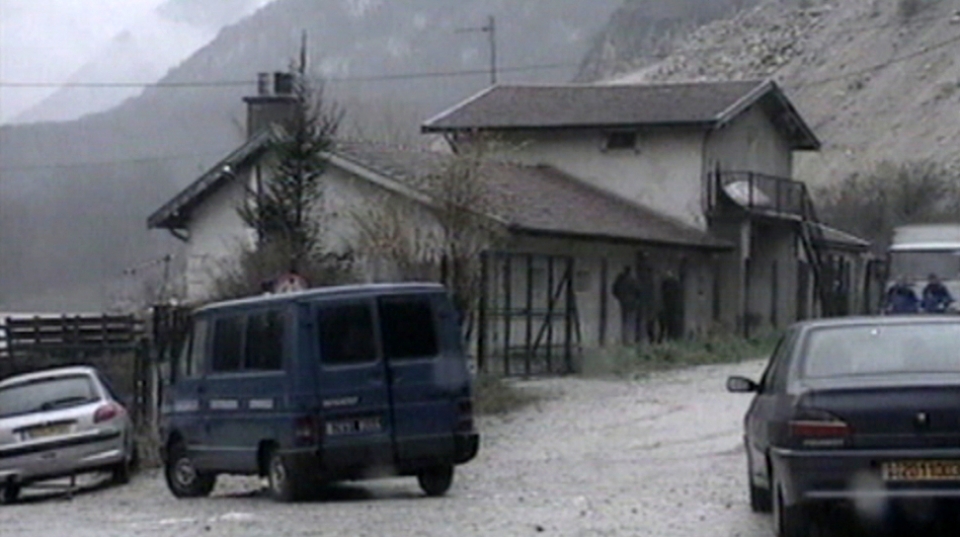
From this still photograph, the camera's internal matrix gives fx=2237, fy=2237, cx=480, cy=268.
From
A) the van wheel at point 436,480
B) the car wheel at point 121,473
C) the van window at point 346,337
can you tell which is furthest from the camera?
the car wheel at point 121,473

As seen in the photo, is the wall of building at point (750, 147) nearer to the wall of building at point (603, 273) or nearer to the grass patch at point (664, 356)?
the wall of building at point (603, 273)

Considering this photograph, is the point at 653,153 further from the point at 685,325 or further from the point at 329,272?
the point at 329,272

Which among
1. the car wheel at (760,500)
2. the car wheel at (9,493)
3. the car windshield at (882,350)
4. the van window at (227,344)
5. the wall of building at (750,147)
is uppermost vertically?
the wall of building at (750,147)

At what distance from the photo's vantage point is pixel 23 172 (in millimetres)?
75000

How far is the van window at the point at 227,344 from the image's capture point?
2267 cm

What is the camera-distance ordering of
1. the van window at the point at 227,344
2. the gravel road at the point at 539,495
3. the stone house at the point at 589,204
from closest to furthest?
1. the gravel road at the point at 539,495
2. the van window at the point at 227,344
3. the stone house at the point at 589,204

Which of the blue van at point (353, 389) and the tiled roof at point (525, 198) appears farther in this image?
the tiled roof at point (525, 198)

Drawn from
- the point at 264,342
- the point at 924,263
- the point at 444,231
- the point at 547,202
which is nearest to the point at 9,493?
the point at 264,342

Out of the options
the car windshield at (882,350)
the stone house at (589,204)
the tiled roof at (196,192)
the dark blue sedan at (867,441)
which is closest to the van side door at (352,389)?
the car windshield at (882,350)

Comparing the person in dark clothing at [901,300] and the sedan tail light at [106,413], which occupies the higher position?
the person in dark clothing at [901,300]

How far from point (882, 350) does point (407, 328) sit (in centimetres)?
712

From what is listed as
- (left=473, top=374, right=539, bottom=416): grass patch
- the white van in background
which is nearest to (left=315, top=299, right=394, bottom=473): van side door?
(left=473, top=374, right=539, bottom=416): grass patch

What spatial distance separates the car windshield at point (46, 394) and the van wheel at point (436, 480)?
738 cm

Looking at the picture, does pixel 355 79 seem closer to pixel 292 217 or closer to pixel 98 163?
pixel 98 163
